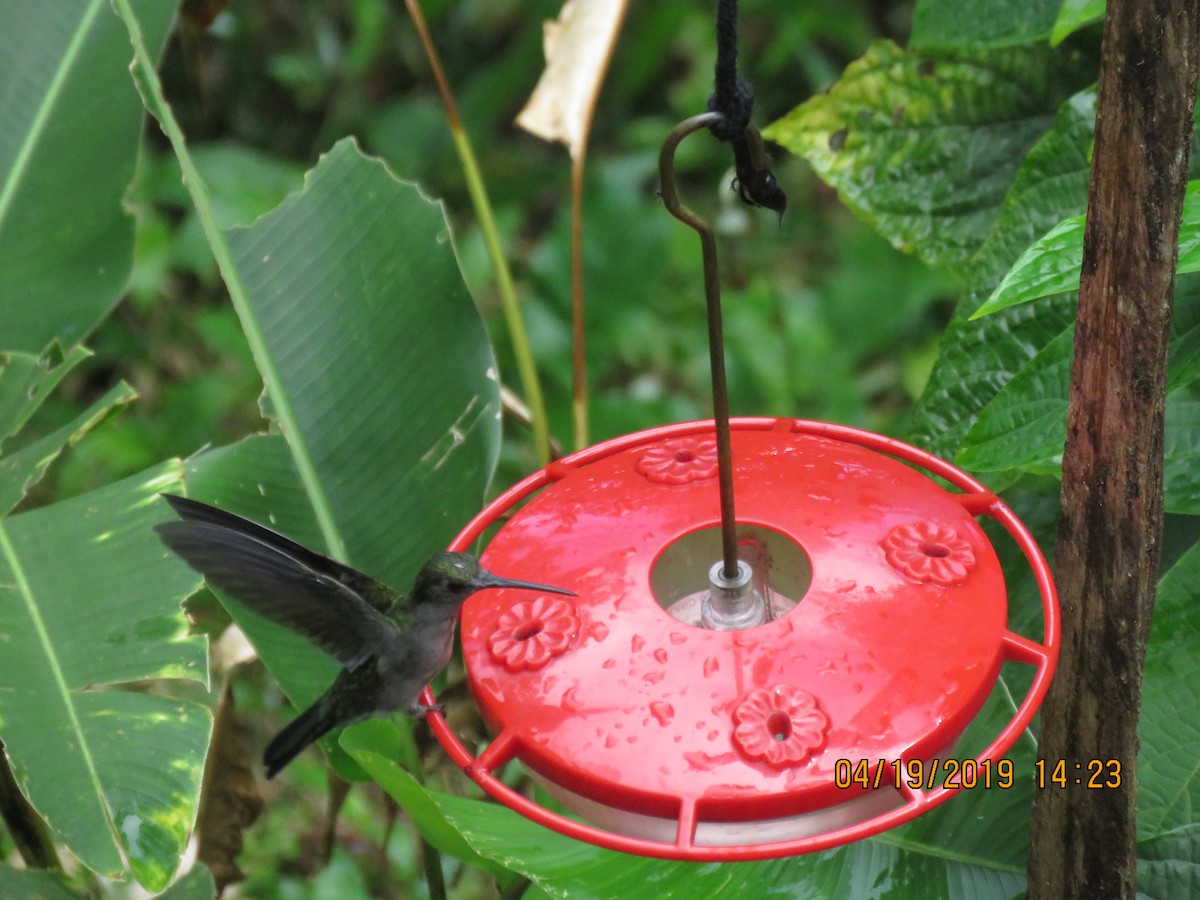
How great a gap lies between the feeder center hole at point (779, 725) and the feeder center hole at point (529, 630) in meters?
0.27

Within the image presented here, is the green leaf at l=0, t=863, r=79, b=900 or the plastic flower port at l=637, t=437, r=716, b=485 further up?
the plastic flower port at l=637, t=437, r=716, b=485

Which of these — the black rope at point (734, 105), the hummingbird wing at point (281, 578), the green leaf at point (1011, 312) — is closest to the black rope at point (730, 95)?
the black rope at point (734, 105)

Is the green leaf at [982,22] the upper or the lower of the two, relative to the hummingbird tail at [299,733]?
upper

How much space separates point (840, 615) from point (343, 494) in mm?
934

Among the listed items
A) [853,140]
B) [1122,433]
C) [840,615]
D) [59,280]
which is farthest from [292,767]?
[1122,433]

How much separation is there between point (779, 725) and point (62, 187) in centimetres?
168

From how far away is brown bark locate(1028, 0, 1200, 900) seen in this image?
3.60ft

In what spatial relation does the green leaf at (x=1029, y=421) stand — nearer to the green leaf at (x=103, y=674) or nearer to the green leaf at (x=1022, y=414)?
the green leaf at (x=1022, y=414)

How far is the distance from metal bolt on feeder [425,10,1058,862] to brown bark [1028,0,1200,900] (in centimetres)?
8

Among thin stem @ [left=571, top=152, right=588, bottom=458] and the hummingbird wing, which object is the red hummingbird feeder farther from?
thin stem @ [left=571, top=152, right=588, bottom=458]

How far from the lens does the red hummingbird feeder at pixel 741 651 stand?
1.13 m

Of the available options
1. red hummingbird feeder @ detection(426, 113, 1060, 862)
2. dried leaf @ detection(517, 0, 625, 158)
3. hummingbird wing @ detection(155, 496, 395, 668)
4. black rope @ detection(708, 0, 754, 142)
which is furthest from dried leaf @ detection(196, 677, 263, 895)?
black rope @ detection(708, 0, 754, 142)

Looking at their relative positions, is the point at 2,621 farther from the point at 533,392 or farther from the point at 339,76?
the point at 339,76

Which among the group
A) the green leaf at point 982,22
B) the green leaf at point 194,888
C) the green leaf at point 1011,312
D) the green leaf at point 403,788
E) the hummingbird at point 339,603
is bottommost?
the green leaf at point 194,888
